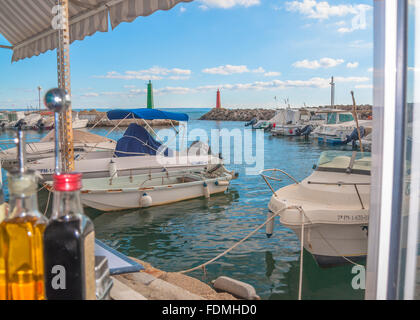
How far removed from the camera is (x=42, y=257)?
3.74ft

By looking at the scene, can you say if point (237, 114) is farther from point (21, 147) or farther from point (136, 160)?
point (21, 147)

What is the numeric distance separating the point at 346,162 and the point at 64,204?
613cm

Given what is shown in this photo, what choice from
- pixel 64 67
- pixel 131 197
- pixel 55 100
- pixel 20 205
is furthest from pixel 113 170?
pixel 20 205

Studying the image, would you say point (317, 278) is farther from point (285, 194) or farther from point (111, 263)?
point (111, 263)

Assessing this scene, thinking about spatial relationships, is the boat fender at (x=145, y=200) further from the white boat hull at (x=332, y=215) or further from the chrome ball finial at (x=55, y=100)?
the chrome ball finial at (x=55, y=100)

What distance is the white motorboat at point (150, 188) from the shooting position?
967 cm

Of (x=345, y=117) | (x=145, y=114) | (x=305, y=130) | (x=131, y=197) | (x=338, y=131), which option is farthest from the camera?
(x=305, y=130)

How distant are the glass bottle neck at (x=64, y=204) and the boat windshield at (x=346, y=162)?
5.91m

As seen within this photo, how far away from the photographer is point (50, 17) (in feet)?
16.5

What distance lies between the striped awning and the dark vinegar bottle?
3490 mm

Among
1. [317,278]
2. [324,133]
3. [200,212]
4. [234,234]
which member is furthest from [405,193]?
[324,133]

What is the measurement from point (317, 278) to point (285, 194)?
1.49 meters
